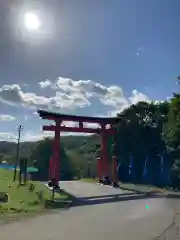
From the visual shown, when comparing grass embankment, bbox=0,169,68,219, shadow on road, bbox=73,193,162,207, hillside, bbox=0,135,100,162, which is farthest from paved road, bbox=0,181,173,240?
hillside, bbox=0,135,100,162

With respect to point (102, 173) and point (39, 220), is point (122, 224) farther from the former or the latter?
point (102, 173)

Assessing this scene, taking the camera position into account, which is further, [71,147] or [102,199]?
[71,147]

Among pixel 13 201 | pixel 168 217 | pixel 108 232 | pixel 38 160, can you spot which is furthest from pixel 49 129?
pixel 38 160

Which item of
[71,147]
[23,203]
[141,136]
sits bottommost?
[23,203]

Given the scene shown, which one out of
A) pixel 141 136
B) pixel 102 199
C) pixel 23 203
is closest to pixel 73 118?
pixel 102 199

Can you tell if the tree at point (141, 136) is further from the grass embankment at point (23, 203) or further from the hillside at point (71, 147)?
the grass embankment at point (23, 203)

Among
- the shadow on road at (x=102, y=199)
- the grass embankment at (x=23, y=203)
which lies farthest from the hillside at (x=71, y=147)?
the grass embankment at (x=23, y=203)

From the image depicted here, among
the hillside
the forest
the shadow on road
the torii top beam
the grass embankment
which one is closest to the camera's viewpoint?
the grass embankment

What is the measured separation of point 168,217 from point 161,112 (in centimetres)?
3404

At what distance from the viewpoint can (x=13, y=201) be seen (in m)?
23.8

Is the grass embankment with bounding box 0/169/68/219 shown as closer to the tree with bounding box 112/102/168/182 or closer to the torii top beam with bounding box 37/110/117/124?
the torii top beam with bounding box 37/110/117/124

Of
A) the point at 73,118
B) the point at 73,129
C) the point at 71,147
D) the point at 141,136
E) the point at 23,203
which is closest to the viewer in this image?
the point at 23,203

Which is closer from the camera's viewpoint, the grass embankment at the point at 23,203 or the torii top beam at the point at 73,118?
the grass embankment at the point at 23,203

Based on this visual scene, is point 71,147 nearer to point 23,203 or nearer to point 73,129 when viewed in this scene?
point 73,129
